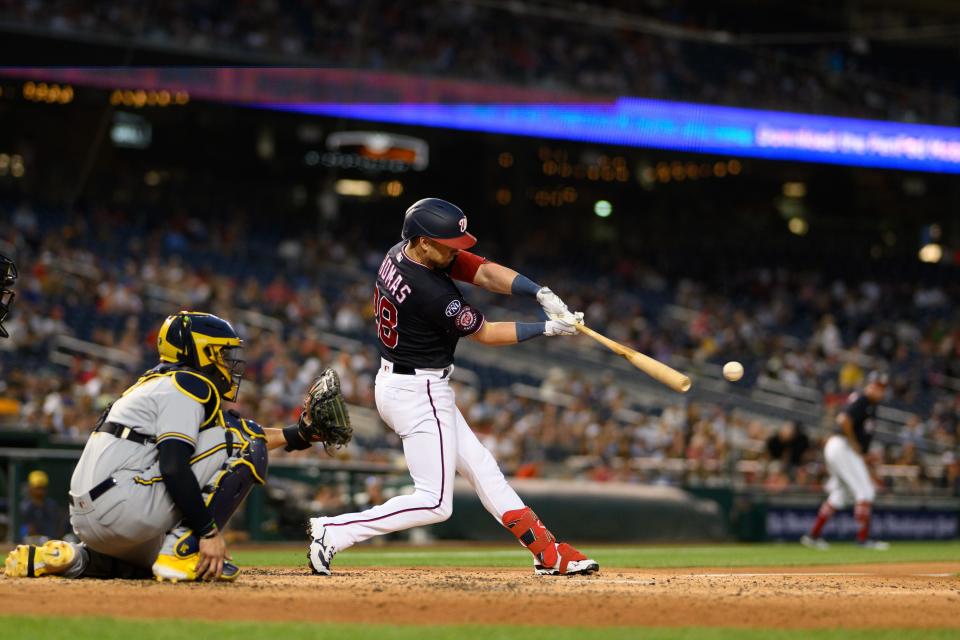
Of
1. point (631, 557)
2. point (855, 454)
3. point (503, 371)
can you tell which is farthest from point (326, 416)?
point (503, 371)

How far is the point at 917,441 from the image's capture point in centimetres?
1995

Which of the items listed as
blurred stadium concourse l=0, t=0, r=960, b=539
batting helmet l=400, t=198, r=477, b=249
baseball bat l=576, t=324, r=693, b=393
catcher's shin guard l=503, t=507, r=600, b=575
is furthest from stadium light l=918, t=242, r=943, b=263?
→ batting helmet l=400, t=198, r=477, b=249

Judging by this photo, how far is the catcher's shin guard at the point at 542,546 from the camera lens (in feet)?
20.3

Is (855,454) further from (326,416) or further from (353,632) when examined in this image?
(353,632)

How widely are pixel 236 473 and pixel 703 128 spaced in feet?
63.5

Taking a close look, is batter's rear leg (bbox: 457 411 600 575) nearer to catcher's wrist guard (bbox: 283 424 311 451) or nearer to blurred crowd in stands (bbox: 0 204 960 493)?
catcher's wrist guard (bbox: 283 424 311 451)

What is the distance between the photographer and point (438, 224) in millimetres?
5992

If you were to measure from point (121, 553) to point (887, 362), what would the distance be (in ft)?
65.3

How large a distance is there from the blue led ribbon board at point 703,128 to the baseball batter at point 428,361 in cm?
1605

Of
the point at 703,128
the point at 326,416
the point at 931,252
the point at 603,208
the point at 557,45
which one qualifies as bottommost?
the point at 326,416

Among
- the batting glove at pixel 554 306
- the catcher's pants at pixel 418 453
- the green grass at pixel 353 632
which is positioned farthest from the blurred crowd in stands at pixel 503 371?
the green grass at pixel 353 632

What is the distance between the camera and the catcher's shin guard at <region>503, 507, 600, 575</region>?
20.3ft

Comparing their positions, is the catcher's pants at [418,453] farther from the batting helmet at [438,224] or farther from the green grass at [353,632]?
the green grass at [353,632]

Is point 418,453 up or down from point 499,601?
up
